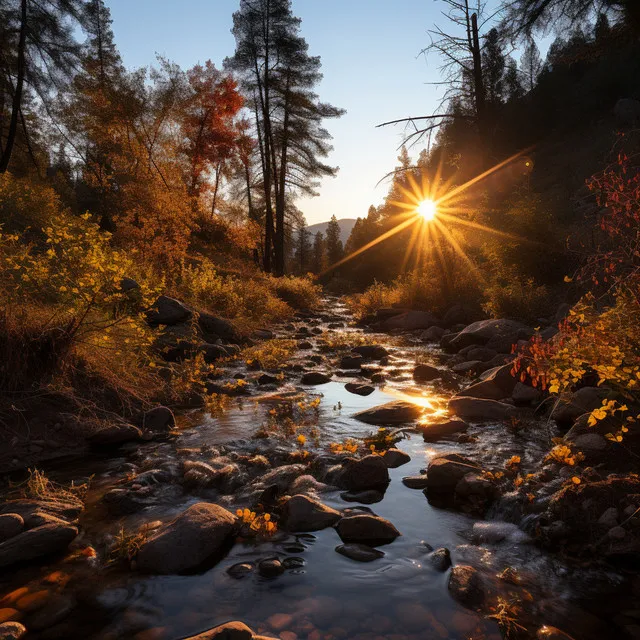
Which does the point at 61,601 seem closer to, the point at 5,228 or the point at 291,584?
the point at 291,584

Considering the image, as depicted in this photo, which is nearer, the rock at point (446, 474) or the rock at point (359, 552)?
the rock at point (359, 552)

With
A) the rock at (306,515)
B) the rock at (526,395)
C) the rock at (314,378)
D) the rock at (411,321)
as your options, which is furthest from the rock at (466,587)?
the rock at (411,321)

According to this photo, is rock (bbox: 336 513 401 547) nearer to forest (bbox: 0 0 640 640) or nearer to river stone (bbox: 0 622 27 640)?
forest (bbox: 0 0 640 640)

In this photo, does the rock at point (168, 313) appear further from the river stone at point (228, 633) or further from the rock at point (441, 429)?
the river stone at point (228, 633)

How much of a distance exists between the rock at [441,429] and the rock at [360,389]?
2.00m

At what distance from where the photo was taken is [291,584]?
286cm

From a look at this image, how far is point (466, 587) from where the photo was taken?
2781 mm

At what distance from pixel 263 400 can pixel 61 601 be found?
460 centimetres

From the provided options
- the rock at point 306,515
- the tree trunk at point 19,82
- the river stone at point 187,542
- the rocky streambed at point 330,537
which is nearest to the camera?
the rocky streambed at point 330,537

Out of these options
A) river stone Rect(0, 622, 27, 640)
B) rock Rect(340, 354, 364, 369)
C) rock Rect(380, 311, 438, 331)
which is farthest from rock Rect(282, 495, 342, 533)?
rock Rect(380, 311, 438, 331)

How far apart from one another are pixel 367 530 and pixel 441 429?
8.24 feet

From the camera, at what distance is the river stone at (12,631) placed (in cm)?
228

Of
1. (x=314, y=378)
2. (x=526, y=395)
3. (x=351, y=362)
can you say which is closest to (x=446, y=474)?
(x=526, y=395)

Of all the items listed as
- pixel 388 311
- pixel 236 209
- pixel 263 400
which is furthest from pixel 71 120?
pixel 263 400
